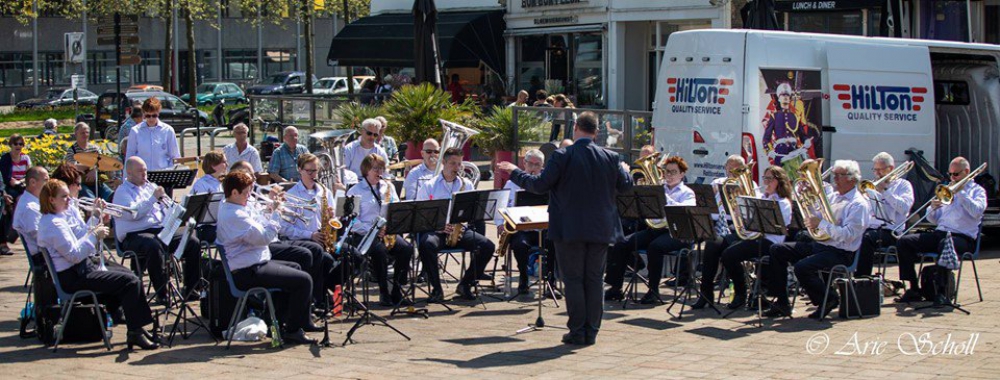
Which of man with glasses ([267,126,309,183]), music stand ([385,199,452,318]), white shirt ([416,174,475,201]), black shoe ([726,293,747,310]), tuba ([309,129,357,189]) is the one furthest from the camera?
man with glasses ([267,126,309,183])

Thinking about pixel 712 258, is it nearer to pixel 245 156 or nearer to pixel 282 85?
pixel 245 156

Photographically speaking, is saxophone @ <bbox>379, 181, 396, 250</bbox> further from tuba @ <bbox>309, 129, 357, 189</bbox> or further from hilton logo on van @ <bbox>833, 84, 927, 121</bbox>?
hilton logo on van @ <bbox>833, 84, 927, 121</bbox>

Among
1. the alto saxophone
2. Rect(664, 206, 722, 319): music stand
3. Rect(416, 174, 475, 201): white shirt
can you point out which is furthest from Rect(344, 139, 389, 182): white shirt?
Rect(664, 206, 722, 319): music stand

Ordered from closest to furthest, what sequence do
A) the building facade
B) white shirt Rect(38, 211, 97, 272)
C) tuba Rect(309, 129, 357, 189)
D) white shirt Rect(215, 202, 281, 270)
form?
white shirt Rect(38, 211, 97, 272) < white shirt Rect(215, 202, 281, 270) < tuba Rect(309, 129, 357, 189) < the building facade

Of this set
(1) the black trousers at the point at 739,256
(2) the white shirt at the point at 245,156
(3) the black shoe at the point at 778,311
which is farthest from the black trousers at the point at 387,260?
(2) the white shirt at the point at 245,156

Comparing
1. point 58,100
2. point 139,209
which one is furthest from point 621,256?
point 58,100

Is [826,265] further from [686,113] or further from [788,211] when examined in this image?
[686,113]

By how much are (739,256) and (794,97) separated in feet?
11.6

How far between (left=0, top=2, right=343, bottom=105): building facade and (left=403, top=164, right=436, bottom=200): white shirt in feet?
143

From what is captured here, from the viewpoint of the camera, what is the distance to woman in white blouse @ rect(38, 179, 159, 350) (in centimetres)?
975

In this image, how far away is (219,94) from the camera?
52.5 metres

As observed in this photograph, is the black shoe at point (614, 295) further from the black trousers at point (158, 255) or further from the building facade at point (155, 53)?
the building facade at point (155, 53)

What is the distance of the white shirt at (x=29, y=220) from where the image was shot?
10.0 meters

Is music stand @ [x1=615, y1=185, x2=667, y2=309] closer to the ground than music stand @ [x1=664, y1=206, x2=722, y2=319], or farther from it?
farther from it
